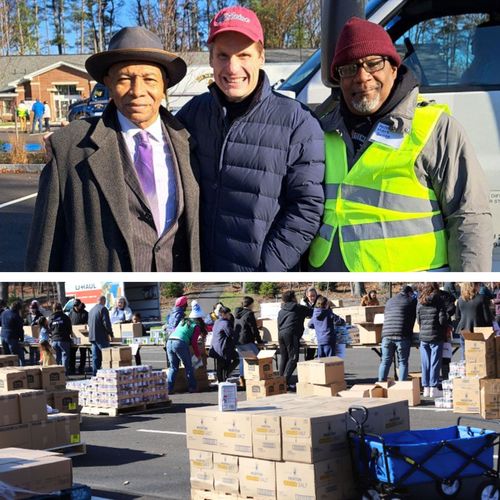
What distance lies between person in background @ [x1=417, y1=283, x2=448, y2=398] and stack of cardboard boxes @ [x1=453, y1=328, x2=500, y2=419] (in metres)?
0.90

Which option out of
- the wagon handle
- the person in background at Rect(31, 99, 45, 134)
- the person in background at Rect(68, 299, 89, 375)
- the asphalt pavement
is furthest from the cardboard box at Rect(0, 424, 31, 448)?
the person in background at Rect(68, 299, 89, 375)

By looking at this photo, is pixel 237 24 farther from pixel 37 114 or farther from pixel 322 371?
pixel 322 371

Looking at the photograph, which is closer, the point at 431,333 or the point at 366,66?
the point at 366,66

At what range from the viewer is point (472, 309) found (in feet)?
41.9

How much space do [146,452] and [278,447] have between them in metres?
3.23

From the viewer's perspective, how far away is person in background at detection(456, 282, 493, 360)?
12.6m

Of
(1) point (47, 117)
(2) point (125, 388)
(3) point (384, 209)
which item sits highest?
(1) point (47, 117)

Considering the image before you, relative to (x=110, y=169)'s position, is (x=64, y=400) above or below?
below

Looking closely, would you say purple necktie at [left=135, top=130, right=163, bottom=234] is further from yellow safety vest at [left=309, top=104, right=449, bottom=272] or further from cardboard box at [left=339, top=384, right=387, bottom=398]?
cardboard box at [left=339, top=384, right=387, bottom=398]

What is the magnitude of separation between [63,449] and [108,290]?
8.15 metres

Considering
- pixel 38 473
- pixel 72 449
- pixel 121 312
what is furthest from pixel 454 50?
pixel 121 312

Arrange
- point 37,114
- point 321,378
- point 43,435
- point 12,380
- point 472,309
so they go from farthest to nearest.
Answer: point 472,309 → point 321,378 → point 12,380 → point 43,435 → point 37,114

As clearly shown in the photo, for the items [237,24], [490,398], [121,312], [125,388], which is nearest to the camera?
[237,24]

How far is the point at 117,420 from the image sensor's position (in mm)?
12109
